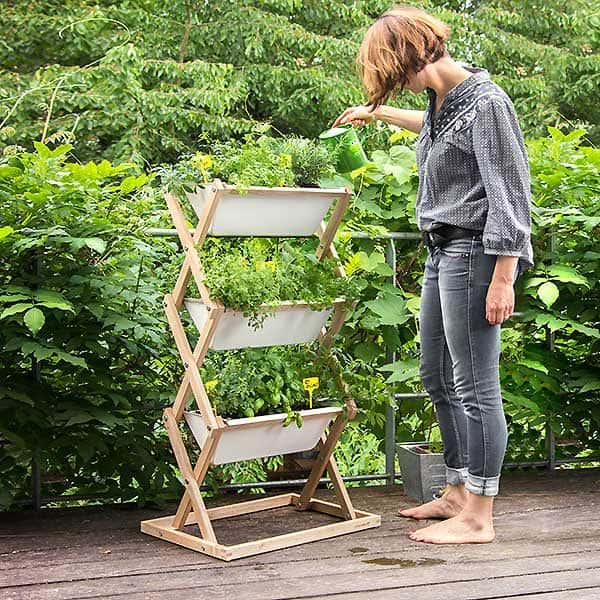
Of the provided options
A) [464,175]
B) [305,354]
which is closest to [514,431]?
[305,354]

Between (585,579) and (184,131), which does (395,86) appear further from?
(184,131)

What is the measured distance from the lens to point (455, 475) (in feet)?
9.99

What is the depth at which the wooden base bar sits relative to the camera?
Answer: 2.70 meters

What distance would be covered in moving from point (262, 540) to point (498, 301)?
0.87m

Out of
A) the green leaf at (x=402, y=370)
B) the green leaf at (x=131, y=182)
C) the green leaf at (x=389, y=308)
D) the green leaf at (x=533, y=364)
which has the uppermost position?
the green leaf at (x=131, y=182)

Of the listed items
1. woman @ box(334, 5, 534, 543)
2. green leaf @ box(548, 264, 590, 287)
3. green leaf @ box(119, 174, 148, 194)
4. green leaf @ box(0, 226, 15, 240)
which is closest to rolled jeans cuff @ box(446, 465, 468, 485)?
woman @ box(334, 5, 534, 543)

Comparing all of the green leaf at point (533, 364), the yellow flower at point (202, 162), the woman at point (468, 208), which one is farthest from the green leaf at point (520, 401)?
the yellow flower at point (202, 162)

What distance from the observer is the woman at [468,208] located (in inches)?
104

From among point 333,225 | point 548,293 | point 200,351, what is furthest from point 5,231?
point 548,293

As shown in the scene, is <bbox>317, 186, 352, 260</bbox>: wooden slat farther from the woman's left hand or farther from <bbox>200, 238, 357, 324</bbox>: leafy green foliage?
the woman's left hand

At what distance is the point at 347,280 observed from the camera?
9.70ft

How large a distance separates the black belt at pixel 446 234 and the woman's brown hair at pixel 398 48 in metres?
0.38

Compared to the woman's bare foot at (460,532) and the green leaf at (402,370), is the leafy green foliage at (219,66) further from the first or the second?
the woman's bare foot at (460,532)

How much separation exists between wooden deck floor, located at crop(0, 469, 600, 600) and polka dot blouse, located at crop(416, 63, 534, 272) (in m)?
0.76
